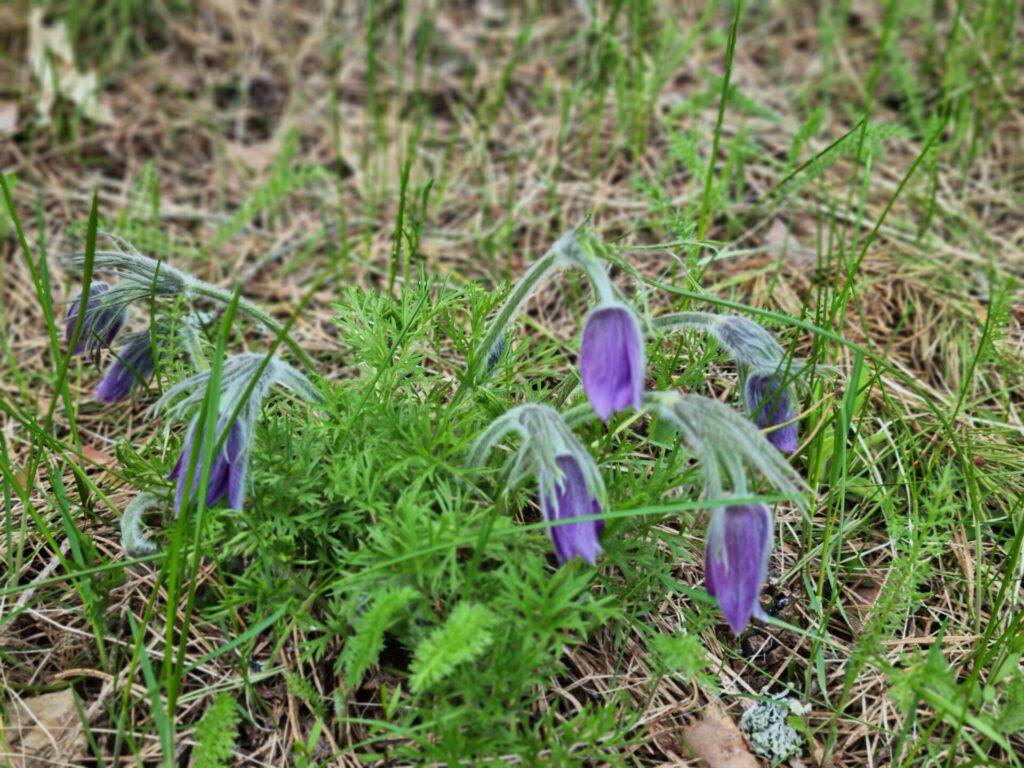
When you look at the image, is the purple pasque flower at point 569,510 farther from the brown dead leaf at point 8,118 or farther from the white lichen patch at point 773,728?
the brown dead leaf at point 8,118

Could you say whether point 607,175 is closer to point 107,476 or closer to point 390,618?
point 107,476

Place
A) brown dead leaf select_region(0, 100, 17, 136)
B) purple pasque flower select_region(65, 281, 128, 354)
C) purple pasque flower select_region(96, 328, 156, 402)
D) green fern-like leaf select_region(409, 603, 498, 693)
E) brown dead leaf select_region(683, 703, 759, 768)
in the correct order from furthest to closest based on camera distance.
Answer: brown dead leaf select_region(0, 100, 17, 136)
purple pasque flower select_region(96, 328, 156, 402)
purple pasque flower select_region(65, 281, 128, 354)
brown dead leaf select_region(683, 703, 759, 768)
green fern-like leaf select_region(409, 603, 498, 693)

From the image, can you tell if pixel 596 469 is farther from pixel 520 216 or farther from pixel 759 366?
pixel 520 216

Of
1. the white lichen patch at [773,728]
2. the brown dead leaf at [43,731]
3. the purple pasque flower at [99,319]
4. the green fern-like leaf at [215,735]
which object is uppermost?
the purple pasque flower at [99,319]

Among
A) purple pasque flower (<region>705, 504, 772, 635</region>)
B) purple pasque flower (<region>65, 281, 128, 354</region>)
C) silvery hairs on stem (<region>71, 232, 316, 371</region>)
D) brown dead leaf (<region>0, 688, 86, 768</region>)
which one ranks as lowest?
brown dead leaf (<region>0, 688, 86, 768</region>)

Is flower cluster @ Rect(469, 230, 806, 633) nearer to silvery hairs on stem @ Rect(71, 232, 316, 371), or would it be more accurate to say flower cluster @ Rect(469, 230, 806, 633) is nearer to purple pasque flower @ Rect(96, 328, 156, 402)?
silvery hairs on stem @ Rect(71, 232, 316, 371)

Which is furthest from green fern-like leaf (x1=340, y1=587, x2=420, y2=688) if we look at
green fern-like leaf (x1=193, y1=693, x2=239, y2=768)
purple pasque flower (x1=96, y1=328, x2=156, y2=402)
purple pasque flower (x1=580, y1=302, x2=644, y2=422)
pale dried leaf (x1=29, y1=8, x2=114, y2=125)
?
pale dried leaf (x1=29, y1=8, x2=114, y2=125)

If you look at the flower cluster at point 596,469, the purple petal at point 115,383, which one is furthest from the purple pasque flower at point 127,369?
the flower cluster at point 596,469
